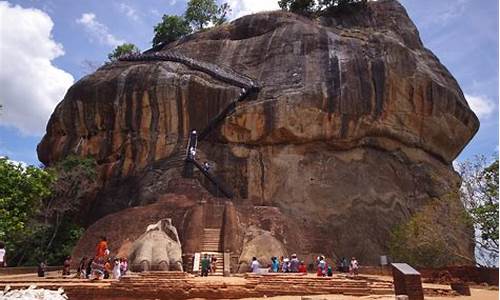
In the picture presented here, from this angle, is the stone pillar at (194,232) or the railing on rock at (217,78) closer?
the stone pillar at (194,232)

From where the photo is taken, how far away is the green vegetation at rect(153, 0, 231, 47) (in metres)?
44.8

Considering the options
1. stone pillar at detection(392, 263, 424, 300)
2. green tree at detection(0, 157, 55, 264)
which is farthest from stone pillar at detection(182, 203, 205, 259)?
stone pillar at detection(392, 263, 424, 300)

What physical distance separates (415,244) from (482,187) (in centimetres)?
505

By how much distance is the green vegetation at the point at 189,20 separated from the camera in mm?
44781

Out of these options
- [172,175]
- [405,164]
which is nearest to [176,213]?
[172,175]

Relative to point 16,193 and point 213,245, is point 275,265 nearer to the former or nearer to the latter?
point 213,245

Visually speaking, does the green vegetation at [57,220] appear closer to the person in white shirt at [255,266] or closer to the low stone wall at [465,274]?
the person in white shirt at [255,266]

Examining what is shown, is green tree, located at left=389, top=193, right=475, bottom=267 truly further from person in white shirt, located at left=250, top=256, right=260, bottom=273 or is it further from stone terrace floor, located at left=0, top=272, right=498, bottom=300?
stone terrace floor, located at left=0, top=272, right=498, bottom=300

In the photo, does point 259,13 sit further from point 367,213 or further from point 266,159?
point 367,213

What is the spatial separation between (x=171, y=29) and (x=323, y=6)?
1450 centimetres

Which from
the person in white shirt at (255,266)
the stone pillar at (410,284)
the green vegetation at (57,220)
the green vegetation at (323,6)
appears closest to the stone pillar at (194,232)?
the person in white shirt at (255,266)

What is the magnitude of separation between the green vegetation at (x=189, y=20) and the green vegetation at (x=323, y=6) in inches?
320

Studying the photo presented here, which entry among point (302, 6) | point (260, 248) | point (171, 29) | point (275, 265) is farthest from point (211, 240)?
point (171, 29)

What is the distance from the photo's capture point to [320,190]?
95.9 ft
